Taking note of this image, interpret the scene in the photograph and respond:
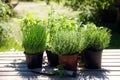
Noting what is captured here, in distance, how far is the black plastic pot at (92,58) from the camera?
12.6ft

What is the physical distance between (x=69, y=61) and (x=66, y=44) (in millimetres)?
209

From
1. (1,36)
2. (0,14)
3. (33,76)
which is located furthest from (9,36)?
(33,76)

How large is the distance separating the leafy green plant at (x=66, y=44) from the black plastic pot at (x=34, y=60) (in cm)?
25

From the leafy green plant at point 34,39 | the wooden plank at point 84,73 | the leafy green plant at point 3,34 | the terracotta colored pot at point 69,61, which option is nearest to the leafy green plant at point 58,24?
the leafy green plant at point 34,39

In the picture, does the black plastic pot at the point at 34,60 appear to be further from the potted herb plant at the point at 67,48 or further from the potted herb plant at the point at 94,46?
the potted herb plant at the point at 94,46

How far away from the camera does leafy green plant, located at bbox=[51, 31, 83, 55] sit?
12.0 feet

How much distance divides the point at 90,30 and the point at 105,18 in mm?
5048

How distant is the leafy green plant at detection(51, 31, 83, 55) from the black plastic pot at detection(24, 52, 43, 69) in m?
0.25

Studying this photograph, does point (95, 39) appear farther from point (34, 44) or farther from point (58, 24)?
point (34, 44)

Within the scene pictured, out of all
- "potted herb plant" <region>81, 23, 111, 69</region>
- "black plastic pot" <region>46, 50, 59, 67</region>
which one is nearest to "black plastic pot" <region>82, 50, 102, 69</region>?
"potted herb plant" <region>81, 23, 111, 69</region>

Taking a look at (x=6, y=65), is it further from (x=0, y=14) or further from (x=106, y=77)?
(x=0, y=14)

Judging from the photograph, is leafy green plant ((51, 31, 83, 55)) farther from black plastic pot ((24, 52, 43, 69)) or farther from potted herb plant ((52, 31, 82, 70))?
black plastic pot ((24, 52, 43, 69))

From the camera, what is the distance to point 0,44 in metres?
6.54

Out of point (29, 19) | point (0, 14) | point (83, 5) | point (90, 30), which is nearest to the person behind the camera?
point (90, 30)
